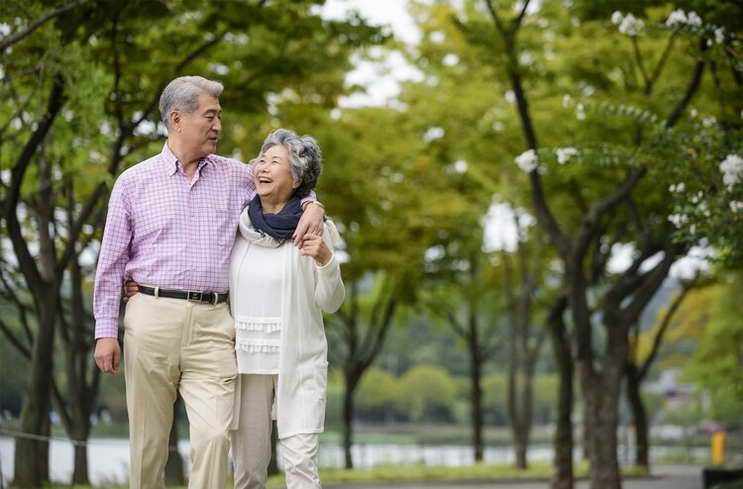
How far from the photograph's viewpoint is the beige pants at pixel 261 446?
15.8 feet

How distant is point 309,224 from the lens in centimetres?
475

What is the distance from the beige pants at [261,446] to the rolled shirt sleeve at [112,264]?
1.85 ft

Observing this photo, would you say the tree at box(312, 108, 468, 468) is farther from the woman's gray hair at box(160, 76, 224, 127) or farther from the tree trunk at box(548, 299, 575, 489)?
the woman's gray hair at box(160, 76, 224, 127)

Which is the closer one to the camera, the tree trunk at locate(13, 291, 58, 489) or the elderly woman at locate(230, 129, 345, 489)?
the elderly woman at locate(230, 129, 345, 489)

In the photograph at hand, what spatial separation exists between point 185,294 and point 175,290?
0.04m

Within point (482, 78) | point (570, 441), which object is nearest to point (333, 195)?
point (482, 78)

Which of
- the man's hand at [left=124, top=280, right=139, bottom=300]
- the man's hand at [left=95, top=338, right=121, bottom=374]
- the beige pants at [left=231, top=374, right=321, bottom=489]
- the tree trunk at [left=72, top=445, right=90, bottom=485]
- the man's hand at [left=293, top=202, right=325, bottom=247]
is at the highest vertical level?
the man's hand at [left=293, top=202, right=325, bottom=247]

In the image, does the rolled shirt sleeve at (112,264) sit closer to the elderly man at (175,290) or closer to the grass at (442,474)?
the elderly man at (175,290)

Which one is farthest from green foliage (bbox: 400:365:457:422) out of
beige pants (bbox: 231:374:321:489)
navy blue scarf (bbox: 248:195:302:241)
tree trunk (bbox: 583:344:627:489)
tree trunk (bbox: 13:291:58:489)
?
navy blue scarf (bbox: 248:195:302:241)

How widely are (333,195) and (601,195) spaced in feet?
17.4

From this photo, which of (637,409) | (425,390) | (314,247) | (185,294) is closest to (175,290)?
(185,294)

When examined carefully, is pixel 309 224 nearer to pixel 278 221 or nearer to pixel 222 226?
pixel 278 221

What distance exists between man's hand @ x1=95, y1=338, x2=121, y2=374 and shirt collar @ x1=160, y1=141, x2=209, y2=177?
72 centimetres

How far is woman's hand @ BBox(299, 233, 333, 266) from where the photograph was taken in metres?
4.73
